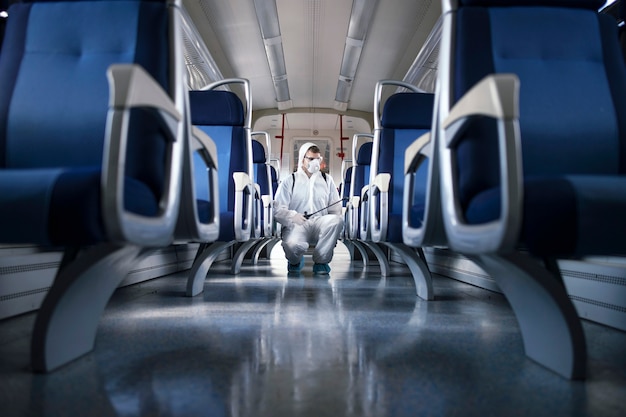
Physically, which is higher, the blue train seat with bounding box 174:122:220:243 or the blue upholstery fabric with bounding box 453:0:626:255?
the blue upholstery fabric with bounding box 453:0:626:255

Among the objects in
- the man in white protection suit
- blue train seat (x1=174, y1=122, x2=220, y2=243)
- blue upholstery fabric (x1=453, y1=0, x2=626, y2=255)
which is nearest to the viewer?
blue upholstery fabric (x1=453, y1=0, x2=626, y2=255)

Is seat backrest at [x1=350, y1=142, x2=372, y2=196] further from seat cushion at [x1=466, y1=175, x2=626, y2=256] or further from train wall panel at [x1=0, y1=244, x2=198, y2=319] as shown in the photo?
seat cushion at [x1=466, y1=175, x2=626, y2=256]

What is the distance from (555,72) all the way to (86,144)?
168 cm

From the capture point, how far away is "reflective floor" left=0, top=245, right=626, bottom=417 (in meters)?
1.05

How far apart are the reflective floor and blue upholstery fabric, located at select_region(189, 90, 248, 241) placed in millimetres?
1110

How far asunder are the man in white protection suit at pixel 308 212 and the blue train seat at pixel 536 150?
3.55 meters

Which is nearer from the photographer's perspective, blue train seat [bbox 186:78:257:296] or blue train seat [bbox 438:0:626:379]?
blue train seat [bbox 438:0:626:379]

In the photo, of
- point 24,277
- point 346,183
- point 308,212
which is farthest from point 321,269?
point 24,277

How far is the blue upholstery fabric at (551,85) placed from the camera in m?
1.35

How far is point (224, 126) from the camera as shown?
3338 millimetres

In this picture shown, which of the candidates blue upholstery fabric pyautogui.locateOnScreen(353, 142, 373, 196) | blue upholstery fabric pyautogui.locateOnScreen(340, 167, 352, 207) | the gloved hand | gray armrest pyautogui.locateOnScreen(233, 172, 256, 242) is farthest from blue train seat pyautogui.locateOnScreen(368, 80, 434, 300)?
blue upholstery fabric pyautogui.locateOnScreen(340, 167, 352, 207)

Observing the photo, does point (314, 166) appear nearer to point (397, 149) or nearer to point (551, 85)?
point (397, 149)

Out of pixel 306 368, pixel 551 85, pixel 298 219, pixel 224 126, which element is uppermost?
pixel 224 126

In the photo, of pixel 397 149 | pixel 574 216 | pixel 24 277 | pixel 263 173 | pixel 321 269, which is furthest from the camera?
pixel 263 173
